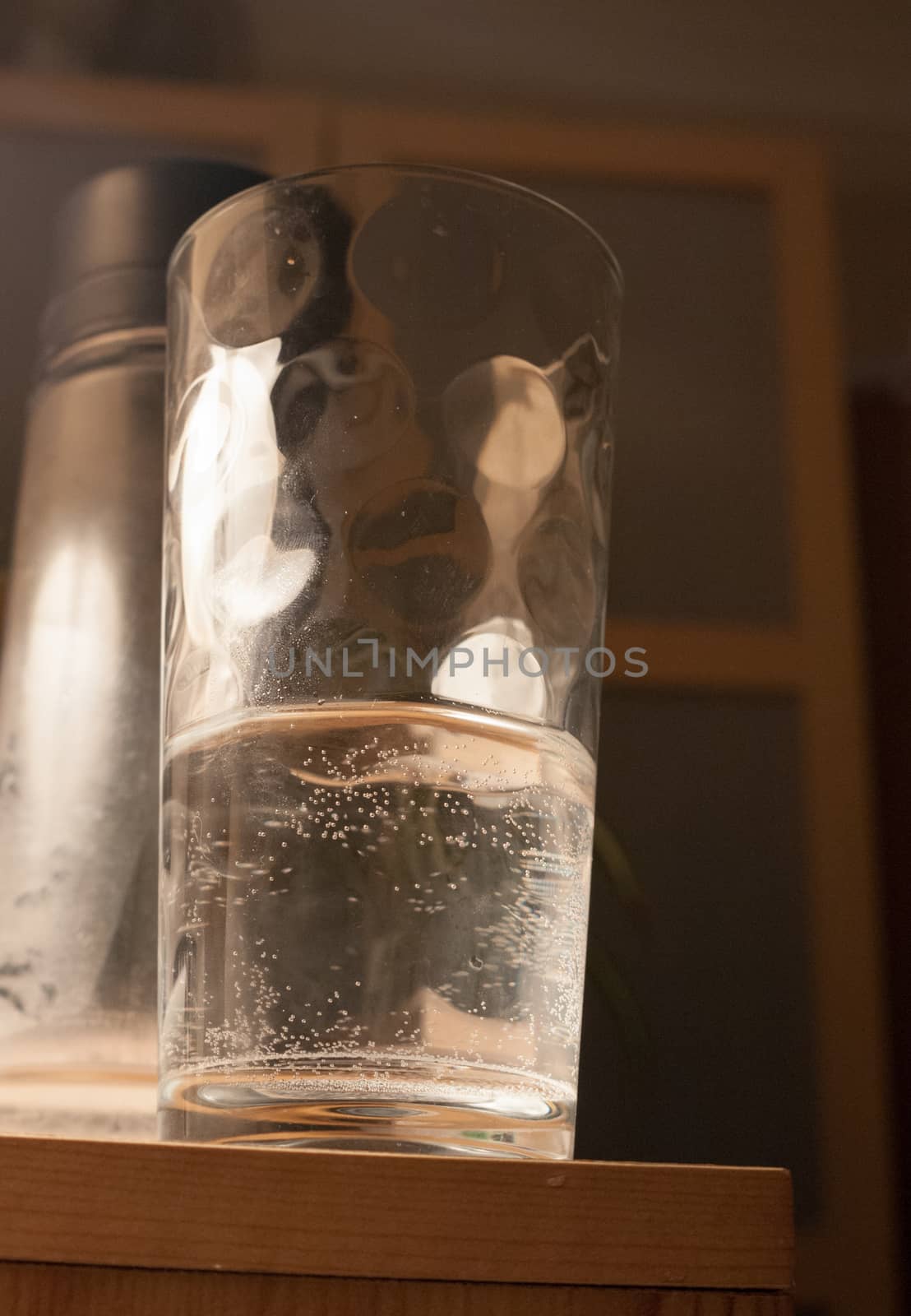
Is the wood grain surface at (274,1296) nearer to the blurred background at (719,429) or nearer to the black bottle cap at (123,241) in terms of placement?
the black bottle cap at (123,241)

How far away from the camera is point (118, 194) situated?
302 mm

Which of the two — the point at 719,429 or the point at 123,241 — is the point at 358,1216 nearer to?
the point at 123,241

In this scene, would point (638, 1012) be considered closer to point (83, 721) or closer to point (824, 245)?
point (83, 721)

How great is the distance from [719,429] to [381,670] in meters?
0.57

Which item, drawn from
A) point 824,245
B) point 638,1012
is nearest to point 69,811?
point 638,1012

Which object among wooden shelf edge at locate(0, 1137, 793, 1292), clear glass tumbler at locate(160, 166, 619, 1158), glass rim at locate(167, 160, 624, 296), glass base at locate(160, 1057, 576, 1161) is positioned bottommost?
wooden shelf edge at locate(0, 1137, 793, 1292)

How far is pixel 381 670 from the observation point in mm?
197

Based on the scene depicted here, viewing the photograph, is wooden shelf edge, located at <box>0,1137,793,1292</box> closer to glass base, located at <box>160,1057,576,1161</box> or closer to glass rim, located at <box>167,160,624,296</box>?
glass base, located at <box>160,1057,576,1161</box>

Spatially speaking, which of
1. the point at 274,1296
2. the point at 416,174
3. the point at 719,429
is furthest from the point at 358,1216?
the point at 719,429

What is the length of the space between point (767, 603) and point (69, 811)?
0.51 meters

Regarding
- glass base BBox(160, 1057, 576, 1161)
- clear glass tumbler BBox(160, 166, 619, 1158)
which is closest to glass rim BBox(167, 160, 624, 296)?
clear glass tumbler BBox(160, 166, 619, 1158)

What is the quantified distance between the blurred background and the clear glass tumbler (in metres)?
0.35

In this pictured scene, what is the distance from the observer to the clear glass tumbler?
0.19 meters

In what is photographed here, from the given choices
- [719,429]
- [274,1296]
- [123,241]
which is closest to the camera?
[274,1296]
